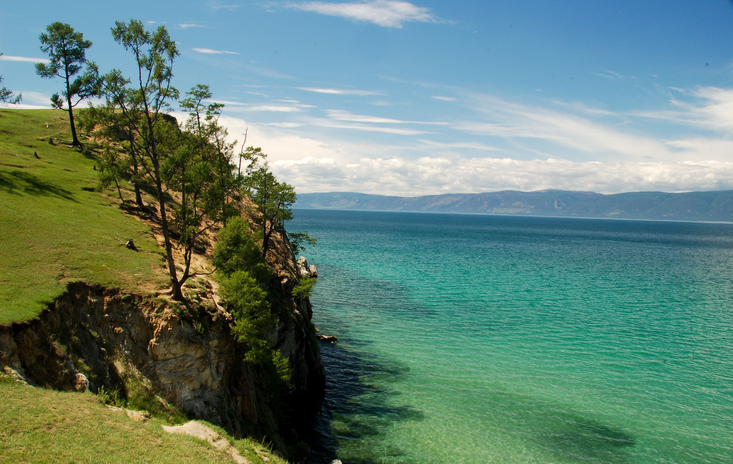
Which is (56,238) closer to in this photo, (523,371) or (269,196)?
(269,196)

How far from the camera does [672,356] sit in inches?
1542

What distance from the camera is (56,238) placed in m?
23.5

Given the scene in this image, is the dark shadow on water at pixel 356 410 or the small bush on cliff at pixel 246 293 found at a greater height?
the small bush on cliff at pixel 246 293

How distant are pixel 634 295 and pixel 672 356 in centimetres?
2823

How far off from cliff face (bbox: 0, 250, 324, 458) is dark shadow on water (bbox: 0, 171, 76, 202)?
51.8ft

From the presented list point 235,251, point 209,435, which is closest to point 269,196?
point 235,251

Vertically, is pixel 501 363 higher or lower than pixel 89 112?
lower

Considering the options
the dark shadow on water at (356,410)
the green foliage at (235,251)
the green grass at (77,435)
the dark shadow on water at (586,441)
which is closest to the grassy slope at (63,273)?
the green grass at (77,435)

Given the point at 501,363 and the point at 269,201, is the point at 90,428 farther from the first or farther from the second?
the point at 501,363

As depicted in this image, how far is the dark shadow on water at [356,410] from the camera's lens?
24.6 meters

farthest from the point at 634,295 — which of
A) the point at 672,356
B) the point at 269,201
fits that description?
the point at 269,201

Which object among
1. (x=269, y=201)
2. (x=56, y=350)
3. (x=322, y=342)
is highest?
(x=269, y=201)

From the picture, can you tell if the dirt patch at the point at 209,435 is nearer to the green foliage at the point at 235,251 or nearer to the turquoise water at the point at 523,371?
the turquoise water at the point at 523,371

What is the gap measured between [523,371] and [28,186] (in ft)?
143
